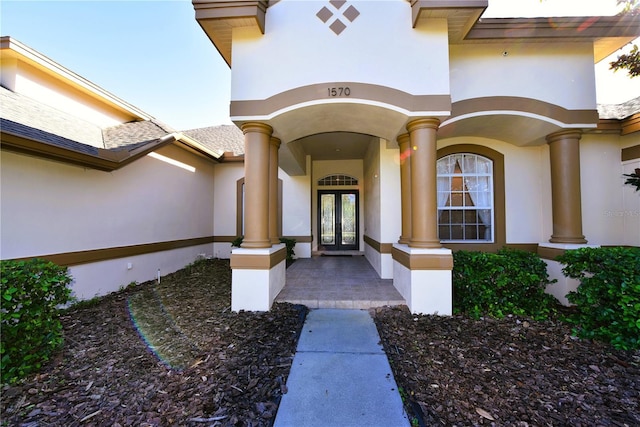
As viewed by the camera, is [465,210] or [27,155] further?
[465,210]

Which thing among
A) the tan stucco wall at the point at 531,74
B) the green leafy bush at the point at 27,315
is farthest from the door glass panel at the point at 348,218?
the green leafy bush at the point at 27,315

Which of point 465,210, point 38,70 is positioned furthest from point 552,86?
point 38,70

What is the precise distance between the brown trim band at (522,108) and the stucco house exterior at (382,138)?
3 centimetres

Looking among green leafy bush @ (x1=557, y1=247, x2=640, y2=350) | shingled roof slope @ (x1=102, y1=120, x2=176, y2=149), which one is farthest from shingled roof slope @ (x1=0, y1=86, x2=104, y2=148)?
green leafy bush @ (x1=557, y1=247, x2=640, y2=350)

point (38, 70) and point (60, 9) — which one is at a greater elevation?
point (60, 9)

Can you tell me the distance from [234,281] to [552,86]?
6.61 m

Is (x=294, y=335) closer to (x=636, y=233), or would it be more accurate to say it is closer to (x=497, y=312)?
(x=497, y=312)

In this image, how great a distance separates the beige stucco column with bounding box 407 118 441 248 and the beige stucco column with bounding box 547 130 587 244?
2.83 metres

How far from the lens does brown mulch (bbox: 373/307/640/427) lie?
213 cm

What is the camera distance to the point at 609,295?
334 cm

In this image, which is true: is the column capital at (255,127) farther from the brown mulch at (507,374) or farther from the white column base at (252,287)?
the brown mulch at (507,374)

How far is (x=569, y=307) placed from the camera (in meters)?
4.65

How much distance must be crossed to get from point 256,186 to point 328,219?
667 cm

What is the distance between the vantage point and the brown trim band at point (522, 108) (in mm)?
4875
